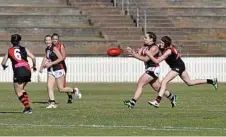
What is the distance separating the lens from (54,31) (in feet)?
171

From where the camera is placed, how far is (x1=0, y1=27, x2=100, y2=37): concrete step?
52125 millimetres

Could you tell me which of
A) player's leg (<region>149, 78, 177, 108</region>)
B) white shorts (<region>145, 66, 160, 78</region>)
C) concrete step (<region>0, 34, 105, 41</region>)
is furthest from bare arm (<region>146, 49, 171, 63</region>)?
concrete step (<region>0, 34, 105, 41</region>)

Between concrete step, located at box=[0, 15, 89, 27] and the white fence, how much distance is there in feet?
29.2

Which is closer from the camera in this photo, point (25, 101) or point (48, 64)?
point (25, 101)

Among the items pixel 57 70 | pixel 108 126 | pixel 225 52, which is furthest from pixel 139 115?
pixel 225 52

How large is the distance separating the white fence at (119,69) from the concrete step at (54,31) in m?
7.73

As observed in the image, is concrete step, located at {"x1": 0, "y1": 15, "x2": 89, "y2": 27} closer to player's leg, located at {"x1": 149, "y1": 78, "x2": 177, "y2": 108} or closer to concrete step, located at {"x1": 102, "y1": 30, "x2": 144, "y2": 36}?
concrete step, located at {"x1": 102, "y1": 30, "x2": 144, "y2": 36}

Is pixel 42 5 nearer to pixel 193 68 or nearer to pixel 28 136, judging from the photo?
pixel 193 68

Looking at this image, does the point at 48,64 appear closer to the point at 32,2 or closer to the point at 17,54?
the point at 17,54

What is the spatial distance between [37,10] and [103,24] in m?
4.35

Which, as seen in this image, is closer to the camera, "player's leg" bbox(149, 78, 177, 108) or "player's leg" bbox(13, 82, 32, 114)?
"player's leg" bbox(13, 82, 32, 114)

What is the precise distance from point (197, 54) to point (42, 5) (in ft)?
41.6

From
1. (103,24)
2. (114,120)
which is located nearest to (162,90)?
(114,120)

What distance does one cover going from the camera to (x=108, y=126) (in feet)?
55.8
